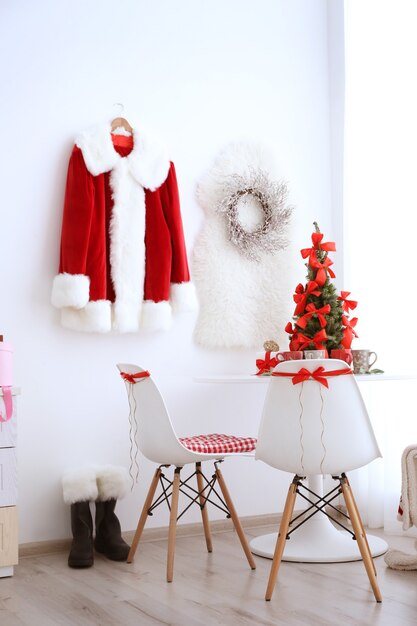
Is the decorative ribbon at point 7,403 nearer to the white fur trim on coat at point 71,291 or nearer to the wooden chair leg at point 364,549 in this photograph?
the white fur trim on coat at point 71,291

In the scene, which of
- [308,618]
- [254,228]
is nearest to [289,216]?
[254,228]

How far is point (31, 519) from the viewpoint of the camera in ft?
10.6

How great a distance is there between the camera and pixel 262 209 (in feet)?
12.6

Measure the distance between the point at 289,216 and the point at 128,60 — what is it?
1.06m

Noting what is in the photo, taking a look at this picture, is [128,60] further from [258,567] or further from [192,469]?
[258,567]

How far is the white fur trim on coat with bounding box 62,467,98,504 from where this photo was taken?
313 cm

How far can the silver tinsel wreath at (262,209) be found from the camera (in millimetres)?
3748

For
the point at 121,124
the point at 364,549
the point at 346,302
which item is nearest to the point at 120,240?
the point at 121,124

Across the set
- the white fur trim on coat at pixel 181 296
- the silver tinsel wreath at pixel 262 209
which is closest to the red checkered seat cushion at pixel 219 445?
the white fur trim on coat at pixel 181 296

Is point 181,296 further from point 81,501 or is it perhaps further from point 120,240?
point 81,501

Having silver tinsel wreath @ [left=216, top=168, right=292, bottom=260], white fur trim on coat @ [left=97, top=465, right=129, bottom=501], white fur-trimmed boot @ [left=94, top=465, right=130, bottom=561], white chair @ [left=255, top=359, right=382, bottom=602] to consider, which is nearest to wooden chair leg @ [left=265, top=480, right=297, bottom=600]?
white chair @ [left=255, top=359, right=382, bottom=602]

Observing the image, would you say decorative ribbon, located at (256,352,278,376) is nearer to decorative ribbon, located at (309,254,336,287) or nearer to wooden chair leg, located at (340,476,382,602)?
decorative ribbon, located at (309,254,336,287)

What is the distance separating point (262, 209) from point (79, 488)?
1586 mm

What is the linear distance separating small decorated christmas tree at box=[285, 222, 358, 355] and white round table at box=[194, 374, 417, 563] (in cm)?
25
